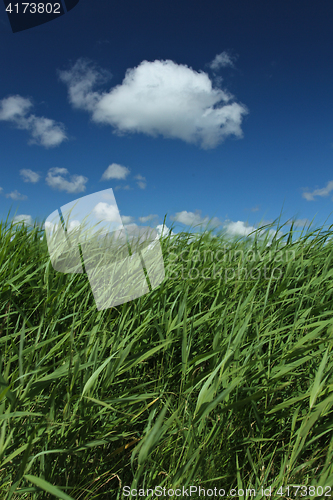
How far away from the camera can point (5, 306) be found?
7.71 ft

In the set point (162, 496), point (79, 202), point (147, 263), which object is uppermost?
point (79, 202)

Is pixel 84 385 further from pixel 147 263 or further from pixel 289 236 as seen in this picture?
pixel 289 236

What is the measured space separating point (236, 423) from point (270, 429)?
0.25m

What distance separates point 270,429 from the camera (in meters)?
1.76

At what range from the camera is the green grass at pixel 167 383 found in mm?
1413

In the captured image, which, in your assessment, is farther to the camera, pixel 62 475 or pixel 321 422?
pixel 321 422

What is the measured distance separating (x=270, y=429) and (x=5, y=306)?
2.11 m

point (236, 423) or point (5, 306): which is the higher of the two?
point (5, 306)

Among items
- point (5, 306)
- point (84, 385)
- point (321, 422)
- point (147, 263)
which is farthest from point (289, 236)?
point (5, 306)

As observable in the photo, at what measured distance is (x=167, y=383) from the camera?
173cm

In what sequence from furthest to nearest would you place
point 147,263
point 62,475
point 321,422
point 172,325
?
1. point 147,263
2. point 172,325
3. point 321,422
4. point 62,475

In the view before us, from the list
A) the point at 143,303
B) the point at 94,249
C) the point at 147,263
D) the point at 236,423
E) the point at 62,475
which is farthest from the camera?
the point at 94,249

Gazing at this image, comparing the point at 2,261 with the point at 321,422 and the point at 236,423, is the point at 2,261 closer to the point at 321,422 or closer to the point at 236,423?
the point at 236,423

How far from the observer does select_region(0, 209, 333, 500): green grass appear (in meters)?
1.41
